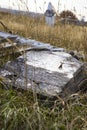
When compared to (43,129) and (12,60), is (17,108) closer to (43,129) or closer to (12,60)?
(43,129)

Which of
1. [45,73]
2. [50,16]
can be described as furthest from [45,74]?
[50,16]

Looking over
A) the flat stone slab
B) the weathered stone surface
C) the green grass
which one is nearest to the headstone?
the weathered stone surface

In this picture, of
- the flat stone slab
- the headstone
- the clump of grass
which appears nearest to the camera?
the clump of grass

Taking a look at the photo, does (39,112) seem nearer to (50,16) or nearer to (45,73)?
(45,73)

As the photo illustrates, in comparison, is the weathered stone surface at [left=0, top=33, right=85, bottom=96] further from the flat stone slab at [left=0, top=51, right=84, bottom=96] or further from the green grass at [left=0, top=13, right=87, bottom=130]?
the green grass at [left=0, top=13, right=87, bottom=130]

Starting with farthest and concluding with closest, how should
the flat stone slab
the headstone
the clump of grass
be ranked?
the headstone → the flat stone slab → the clump of grass

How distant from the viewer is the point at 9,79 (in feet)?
12.2

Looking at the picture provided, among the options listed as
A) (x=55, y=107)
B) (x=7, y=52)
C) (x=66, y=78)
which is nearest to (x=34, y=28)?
(x=7, y=52)

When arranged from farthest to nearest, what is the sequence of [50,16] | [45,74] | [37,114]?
[50,16]
[45,74]
[37,114]

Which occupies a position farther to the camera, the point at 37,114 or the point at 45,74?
the point at 45,74

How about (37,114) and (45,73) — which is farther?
(45,73)

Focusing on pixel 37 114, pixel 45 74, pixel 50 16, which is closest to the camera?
pixel 37 114

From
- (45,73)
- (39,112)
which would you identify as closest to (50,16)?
(45,73)

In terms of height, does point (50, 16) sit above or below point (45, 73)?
below
